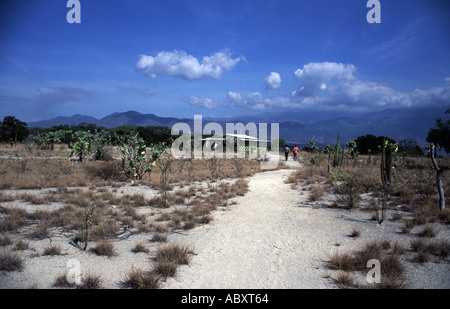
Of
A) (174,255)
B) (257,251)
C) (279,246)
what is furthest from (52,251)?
(279,246)

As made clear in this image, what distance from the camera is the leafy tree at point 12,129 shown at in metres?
37.9

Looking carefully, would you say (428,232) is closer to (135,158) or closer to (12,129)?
(135,158)

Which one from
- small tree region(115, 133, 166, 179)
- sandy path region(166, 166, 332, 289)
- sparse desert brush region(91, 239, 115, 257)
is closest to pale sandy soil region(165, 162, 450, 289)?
sandy path region(166, 166, 332, 289)

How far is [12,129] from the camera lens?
1544 inches

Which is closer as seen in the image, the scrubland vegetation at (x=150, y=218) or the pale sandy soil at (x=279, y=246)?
the pale sandy soil at (x=279, y=246)

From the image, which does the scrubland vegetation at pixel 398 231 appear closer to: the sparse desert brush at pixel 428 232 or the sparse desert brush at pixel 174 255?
the sparse desert brush at pixel 428 232

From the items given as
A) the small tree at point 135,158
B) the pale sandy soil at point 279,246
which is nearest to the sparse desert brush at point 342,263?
the pale sandy soil at point 279,246

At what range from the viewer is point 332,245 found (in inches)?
215

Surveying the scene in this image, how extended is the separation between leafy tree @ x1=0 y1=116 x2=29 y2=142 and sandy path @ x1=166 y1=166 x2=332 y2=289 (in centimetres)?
4540

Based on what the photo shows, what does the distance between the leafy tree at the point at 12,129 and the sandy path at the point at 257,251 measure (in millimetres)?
45396
